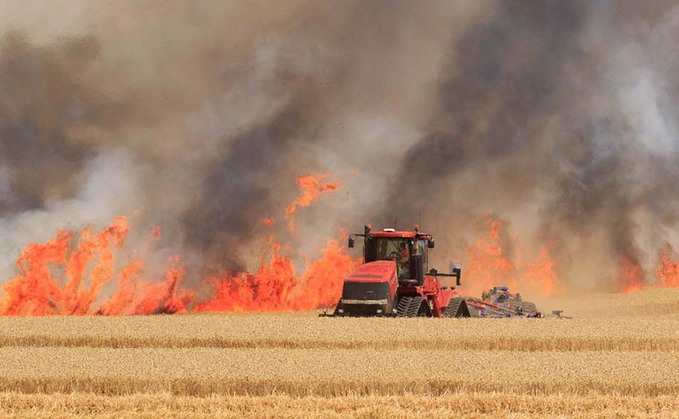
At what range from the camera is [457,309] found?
27406 mm

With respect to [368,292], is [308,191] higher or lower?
higher

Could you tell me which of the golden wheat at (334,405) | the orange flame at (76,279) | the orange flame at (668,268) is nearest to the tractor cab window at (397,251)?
the orange flame at (76,279)

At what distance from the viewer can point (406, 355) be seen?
58.3ft

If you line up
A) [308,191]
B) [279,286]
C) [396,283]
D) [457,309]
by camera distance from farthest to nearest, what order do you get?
[308,191]
[279,286]
[457,309]
[396,283]

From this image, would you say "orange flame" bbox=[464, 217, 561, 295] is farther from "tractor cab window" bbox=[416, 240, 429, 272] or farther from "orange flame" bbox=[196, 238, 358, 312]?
"tractor cab window" bbox=[416, 240, 429, 272]

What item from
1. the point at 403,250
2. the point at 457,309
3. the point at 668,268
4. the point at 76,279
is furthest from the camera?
the point at 668,268

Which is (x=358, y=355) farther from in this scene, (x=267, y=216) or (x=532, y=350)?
(x=267, y=216)

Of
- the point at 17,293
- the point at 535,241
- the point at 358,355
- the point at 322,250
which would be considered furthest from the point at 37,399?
the point at 535,241

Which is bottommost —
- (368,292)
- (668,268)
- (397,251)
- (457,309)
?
(457,309)

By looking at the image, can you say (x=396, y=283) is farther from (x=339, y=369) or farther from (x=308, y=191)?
(x=308, y=191)

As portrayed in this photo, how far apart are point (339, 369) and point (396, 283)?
A: 415 inches

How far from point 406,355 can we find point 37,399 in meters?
7.05

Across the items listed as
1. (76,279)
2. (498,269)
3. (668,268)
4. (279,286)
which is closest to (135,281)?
(76,279)

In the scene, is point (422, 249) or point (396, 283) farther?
point (422, 249)
